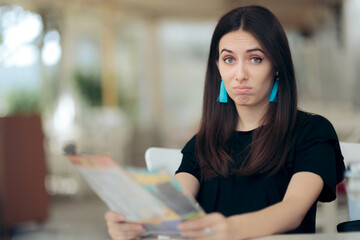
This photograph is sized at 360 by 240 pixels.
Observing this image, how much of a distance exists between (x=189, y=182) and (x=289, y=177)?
25 cm

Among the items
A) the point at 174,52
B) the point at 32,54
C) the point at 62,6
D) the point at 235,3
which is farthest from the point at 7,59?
the point at 235,3

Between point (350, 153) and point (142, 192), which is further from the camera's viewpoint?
point (350, 153)

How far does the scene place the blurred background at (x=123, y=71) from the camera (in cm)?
703

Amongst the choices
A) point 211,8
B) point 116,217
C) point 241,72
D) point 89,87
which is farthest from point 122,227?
point 211,8

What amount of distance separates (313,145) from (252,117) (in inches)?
7.8

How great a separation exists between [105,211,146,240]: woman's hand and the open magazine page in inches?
1.7

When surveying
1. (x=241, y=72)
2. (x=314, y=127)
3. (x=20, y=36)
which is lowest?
(x=314, y=127)

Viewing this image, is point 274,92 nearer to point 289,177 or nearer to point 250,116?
point 250,116

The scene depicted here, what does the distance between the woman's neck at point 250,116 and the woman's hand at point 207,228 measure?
1.51ft

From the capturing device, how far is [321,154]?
1122 millimetres

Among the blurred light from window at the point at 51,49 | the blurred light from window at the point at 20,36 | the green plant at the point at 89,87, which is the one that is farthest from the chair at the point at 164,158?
the green plant at the point at 89,87

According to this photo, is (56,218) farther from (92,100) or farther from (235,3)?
(235,3)

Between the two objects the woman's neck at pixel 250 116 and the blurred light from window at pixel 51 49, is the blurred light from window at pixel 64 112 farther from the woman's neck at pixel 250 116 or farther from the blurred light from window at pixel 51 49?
the woman's neck at pixel 250 116

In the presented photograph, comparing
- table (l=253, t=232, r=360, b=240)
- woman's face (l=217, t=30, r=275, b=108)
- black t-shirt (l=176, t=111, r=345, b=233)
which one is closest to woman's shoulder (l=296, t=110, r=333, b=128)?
black t-shirt (l=176, t=111, r=345, b=233)
